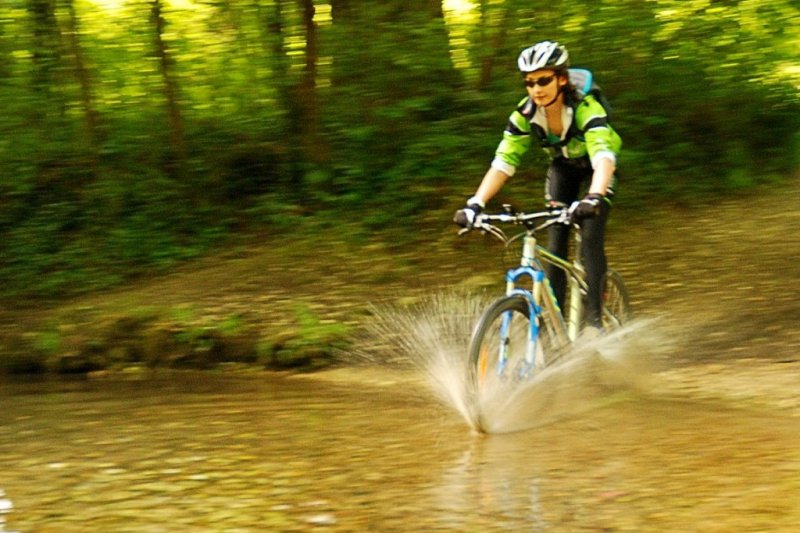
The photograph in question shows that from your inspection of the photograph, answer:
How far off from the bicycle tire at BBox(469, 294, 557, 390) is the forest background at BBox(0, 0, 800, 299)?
222 inches

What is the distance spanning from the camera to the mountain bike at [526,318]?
5848mm

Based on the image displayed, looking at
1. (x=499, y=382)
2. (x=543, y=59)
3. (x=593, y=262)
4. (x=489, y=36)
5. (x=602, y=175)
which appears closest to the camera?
(x=499, y=382)

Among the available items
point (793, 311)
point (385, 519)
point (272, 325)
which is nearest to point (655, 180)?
point (793, 311)

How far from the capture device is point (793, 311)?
8.82 meters

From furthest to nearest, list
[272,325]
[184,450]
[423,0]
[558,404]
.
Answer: [423,0], [272,325], [558,404], [184,450]

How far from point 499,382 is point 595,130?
1.54 m

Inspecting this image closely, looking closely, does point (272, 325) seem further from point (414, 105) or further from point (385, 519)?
point (385, 519)

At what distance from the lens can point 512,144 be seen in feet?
22.0

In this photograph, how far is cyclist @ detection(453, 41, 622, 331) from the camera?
246 inches

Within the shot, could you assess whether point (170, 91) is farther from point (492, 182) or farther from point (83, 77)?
point (492, 182)

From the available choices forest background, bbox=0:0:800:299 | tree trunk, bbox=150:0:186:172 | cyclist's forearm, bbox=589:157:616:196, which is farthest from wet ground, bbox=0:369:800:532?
tree trunk, bbox=150:0:186:172

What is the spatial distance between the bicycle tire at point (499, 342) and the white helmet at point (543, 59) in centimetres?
121

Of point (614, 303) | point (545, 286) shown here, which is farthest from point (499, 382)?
point (614, 303)

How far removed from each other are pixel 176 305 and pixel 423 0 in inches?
165
